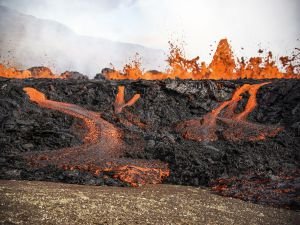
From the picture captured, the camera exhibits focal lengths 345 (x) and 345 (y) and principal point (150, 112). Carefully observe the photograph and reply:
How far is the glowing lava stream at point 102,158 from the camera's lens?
1530 centimetres

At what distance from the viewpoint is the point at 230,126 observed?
73.3 ft

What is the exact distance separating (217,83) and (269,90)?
396cm

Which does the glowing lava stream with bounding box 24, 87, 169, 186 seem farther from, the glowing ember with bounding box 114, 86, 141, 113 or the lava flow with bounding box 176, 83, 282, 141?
the lava flow with bounding box 176, 83, 282, 141

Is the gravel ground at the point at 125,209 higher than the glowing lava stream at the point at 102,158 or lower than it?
lower

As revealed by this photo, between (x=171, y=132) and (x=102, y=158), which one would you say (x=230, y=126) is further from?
(x=102, y=158)

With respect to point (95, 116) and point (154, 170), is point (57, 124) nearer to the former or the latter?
point (95, 116)

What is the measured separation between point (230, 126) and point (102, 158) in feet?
29.6

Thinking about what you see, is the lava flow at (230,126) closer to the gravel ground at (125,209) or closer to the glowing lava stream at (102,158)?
the glowing lava stream at (102,158)

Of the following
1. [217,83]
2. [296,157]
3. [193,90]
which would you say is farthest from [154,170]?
[217,83]

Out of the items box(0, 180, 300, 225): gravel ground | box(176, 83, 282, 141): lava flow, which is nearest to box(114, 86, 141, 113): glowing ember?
box(176, 83, 282, 141): lava flow

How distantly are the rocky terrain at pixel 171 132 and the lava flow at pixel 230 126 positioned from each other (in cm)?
36

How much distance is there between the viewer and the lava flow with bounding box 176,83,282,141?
21016 millimetres

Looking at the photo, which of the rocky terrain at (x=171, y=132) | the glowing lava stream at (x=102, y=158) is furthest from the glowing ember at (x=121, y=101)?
the glowing lava stream at (x=102, y=158)

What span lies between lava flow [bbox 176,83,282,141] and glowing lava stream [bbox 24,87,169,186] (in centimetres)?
467
